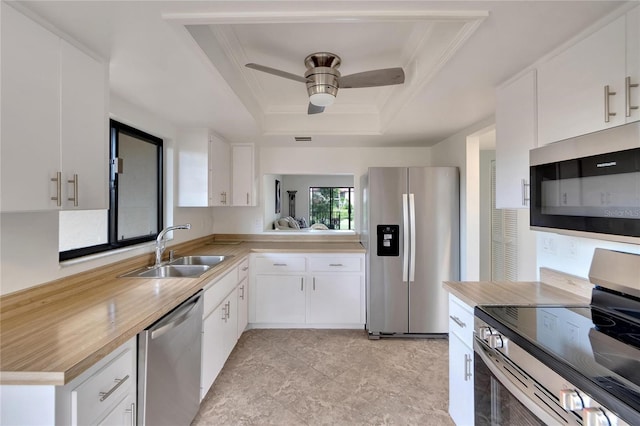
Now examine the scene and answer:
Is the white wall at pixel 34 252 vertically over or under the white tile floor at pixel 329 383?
over

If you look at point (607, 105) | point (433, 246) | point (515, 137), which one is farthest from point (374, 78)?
point (433, 246)

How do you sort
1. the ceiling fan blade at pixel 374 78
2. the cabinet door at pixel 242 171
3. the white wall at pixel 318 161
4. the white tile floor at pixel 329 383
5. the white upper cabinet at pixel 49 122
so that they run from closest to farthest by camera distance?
the white upper cabinet at pixel 49 122, the ceiling fan blade at pixel 374 78, the white tile floor at pixel 329 383, the cabinet door at pixel 242 171, the white wall at pixel 318 161

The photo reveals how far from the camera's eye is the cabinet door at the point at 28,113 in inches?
39.9

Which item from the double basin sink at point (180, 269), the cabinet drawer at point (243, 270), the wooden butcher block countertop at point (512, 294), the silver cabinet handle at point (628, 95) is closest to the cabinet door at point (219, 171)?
the double basin sink at point (180, 269)

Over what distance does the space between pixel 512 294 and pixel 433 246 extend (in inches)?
54.4

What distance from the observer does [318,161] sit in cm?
376

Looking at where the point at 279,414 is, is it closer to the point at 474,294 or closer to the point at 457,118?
the point at 474,294

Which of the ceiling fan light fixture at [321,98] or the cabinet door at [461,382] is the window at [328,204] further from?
the cabinet door at [461,382]

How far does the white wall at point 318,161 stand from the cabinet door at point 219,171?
46 cm

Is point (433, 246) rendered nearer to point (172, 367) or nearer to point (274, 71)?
point (274, 71)

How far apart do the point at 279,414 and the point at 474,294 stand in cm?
146

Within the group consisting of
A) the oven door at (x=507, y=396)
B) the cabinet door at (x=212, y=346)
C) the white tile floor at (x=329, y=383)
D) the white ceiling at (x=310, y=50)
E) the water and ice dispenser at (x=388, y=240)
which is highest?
the white ceiling at (x=310, y=50)

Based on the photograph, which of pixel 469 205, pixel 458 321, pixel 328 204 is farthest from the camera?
pixel 328 204

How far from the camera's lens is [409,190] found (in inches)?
116
